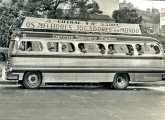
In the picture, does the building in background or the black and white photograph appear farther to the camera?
the building in background

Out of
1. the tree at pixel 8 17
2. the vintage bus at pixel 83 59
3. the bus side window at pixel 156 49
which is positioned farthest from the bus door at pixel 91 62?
the tree at pixel 8 17

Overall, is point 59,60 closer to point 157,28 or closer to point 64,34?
point 64,34

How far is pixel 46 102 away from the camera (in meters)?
11.0

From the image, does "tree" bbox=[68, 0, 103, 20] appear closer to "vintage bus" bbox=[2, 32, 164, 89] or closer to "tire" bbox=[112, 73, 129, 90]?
"vintage bus" bbox=[2, 32, 164, 89]

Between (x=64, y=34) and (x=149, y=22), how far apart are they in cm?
3037

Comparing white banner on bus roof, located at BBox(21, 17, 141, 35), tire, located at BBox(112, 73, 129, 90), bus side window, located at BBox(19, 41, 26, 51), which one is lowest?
tire, located at BBox(112, 73, 129, 90)

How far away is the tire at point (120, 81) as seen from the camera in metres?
16.9

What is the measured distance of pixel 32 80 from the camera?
616 inches

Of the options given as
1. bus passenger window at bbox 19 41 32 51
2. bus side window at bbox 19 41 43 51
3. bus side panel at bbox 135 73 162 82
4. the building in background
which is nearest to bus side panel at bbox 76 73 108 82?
bus side panel at bbox 135 73 162 82

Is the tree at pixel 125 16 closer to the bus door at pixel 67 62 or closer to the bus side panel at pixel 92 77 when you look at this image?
the bus side panel at pixel 92 77

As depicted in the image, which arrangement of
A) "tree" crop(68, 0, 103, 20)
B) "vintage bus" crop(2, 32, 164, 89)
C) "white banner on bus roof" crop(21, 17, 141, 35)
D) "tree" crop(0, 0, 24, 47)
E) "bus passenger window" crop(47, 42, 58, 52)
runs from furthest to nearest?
1. "tree" crop(68, 0, 103, 20)
2. "tree" crop(0, 0, 24, 47)
3. "white banner on bus roof" crop(21, 17, 141, 35)
4. "bus passenger window" crop(47, 42, 58, 52)
5. "vintage bus" crop(2, 32, 164, 89)

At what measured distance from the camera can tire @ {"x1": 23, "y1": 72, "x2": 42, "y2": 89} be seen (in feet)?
51.0

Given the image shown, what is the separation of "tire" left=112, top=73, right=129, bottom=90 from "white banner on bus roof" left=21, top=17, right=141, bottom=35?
2.16 metres

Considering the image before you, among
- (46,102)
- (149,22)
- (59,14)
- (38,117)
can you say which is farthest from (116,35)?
(149,22)
